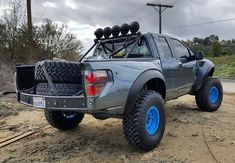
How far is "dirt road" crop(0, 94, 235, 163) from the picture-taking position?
560 centimetres

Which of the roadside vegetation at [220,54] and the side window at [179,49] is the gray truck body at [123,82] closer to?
the side window at [179,49]

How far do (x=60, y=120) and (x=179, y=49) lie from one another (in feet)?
9.27

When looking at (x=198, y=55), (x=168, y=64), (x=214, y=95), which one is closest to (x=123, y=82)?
(x=168, y=64)

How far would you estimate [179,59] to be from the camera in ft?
25.0

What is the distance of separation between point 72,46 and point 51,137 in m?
14.1

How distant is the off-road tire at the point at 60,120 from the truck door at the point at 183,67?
2020 millimetres

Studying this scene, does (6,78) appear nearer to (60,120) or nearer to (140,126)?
(60,120)

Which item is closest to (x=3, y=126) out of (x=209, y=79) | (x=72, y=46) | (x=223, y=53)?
(x=209, y=79)

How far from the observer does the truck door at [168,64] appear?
689 centimetres

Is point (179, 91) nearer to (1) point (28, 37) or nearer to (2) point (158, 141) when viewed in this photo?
(2) point (158, 141)

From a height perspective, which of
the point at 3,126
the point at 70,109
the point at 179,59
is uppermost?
the point at 179,59

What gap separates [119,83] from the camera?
5219mm

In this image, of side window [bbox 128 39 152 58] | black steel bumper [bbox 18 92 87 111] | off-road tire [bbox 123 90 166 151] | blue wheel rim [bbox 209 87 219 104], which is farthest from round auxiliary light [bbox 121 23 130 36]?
blue wheel rim [bbox 209 87 219 104]

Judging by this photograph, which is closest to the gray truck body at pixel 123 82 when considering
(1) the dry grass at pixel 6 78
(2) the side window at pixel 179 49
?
(2) the side window at pixel 179 49
